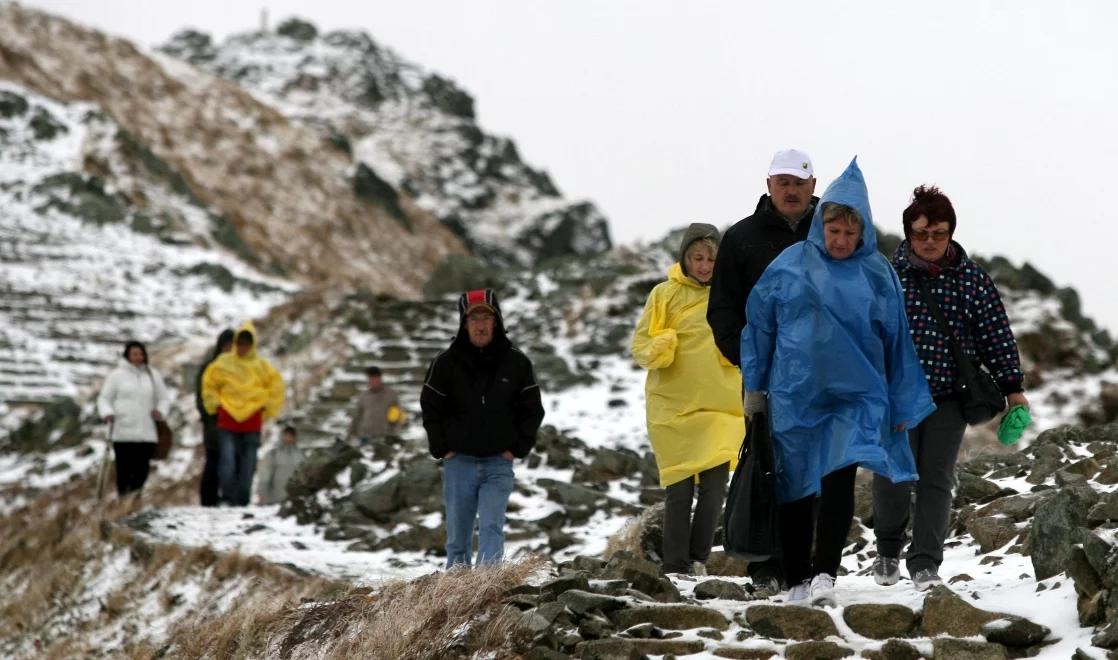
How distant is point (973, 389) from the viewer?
5.48 metres

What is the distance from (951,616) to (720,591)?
0.98 m

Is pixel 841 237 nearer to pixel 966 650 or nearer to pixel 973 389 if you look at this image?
pixel 973 389

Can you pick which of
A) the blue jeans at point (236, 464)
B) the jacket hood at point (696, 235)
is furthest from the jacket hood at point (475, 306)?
the blue jeans at point (236, 464)

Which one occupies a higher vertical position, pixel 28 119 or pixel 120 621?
pixel 28 119

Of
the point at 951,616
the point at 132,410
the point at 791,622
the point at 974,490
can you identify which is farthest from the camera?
the point at 132,410

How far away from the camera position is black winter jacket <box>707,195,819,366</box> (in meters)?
5.64

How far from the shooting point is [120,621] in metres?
9.50

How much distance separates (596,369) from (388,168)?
1817 inches

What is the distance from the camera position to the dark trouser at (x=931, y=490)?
5527 mm

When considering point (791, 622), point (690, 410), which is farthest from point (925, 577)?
point (690, 410)

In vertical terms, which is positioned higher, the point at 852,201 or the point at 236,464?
the point at 852,201

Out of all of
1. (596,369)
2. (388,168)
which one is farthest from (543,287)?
(388,168)

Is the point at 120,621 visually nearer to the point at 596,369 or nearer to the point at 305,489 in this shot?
the point at 305,489

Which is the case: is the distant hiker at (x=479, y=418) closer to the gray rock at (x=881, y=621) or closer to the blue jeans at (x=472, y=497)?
the blue jeans at (x=472, y=497)
